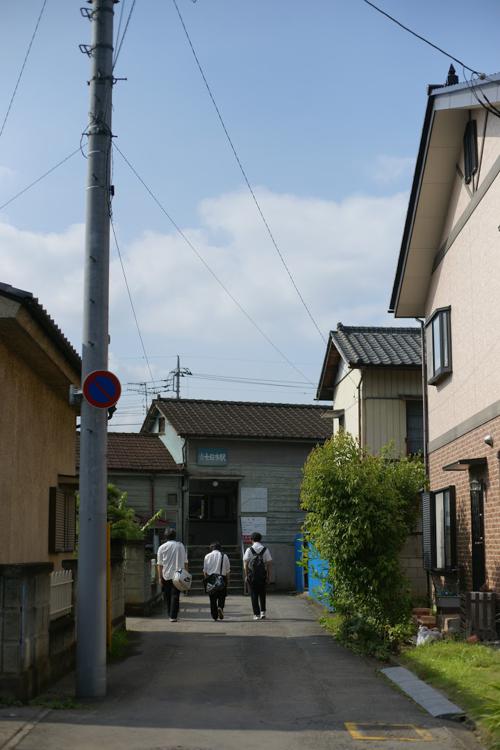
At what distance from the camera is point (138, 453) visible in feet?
113

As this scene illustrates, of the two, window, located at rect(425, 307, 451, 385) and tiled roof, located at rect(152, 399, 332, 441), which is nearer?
window, located at rect(425, 307, 451, 385)

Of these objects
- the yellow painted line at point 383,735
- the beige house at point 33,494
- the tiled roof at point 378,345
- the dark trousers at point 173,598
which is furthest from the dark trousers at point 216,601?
the yellow painted line at point 383,735

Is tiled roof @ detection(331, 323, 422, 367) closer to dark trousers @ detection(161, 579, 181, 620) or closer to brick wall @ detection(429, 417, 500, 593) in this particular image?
brick wall @ detection(429, 417, 500, 593)

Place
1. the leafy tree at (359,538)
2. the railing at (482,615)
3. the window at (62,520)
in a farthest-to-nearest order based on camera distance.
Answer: the leafy tree at (359,538) → the window at (62,520) → the railing at (482,615)

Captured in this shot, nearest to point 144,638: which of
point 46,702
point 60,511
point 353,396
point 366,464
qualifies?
point 60,511

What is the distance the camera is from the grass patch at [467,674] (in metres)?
7.59

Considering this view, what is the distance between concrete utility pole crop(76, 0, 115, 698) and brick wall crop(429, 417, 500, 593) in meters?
6.53

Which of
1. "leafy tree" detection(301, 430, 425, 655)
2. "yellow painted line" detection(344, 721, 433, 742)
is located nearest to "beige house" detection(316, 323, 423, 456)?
"leafy tree" detection(301, 430, 425, 655)

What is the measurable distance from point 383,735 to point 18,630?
134 inches

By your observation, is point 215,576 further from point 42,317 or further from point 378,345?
point 378,345

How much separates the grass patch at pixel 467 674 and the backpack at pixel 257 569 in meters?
5.95

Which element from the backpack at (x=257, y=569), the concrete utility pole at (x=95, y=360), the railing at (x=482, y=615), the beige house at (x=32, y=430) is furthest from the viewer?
the backpack at (x=257, y=569)

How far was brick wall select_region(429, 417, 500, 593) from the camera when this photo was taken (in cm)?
1373

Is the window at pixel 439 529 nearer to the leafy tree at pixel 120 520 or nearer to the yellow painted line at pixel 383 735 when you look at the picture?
the leafy tree at pixel 120 520
